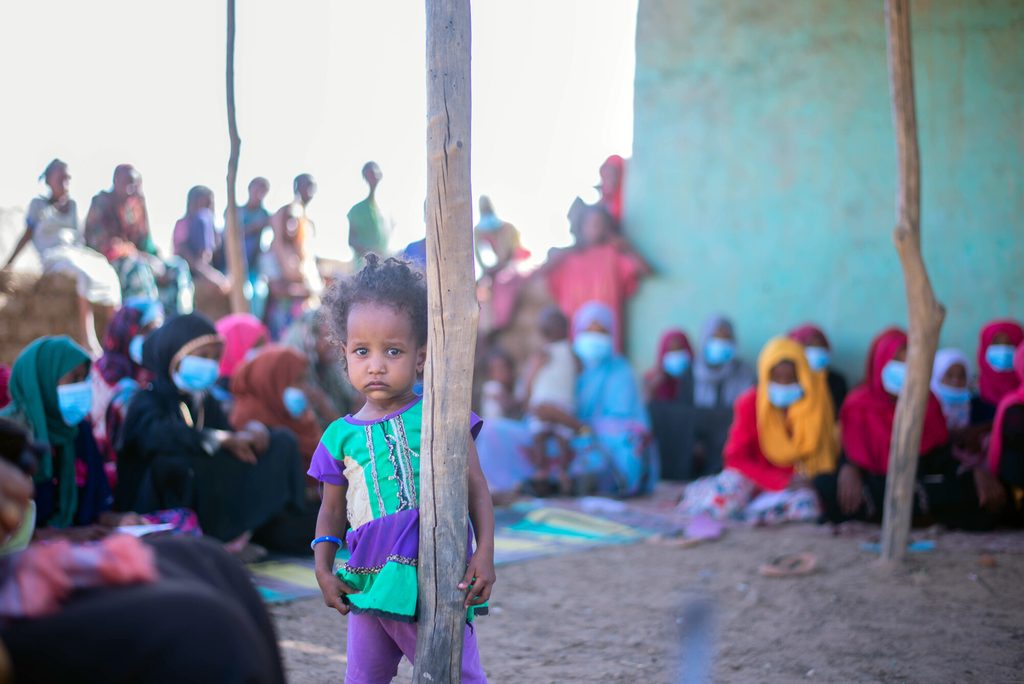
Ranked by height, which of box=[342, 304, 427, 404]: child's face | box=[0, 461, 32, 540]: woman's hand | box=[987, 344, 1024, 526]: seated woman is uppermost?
box=[342, 304, 427, 404]: child's face

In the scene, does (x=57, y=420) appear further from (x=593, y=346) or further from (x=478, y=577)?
(x=593, y=346)

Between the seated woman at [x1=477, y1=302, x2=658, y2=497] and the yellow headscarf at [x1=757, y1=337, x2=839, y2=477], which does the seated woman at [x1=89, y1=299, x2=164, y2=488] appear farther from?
the yellow headscarf at [x1=757, y1=337, x2=839, y2=477]

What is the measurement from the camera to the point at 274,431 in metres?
6.36

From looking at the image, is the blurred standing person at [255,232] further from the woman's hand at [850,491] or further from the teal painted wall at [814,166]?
the woman's hand at [850,491]

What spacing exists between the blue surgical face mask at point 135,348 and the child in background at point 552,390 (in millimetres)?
3248

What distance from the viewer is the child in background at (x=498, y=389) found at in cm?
955

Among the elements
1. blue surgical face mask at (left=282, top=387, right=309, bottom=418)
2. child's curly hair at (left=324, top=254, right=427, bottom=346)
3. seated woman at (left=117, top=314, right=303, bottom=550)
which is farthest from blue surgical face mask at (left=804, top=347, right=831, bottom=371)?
child's curly hair at (left=324, top=254, right=427, bottom=346)

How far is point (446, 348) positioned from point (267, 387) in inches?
163

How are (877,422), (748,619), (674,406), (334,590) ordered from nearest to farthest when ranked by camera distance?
(334,590)
(748,619)
(877,422)
(674,406)

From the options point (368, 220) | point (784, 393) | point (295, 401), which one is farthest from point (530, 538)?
point (368, 220)

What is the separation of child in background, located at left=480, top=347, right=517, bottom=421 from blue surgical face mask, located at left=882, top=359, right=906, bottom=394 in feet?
11.0

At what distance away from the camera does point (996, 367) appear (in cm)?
741

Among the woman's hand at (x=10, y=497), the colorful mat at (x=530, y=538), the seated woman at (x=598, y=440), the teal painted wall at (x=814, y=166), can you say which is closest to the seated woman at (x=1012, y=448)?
the teal painted wall at (x=814, y=166)

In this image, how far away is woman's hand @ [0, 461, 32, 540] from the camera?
6.26 ft
